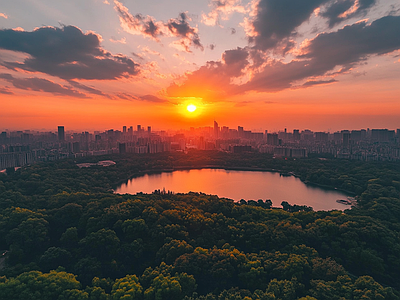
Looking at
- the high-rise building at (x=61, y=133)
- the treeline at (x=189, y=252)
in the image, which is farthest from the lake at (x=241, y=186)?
the high-rise building at (x=61, y=133)

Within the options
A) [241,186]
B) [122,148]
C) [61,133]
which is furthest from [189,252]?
[61,133]

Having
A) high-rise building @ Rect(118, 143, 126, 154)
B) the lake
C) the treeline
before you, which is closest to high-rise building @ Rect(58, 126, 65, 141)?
high-rise building @ Rect(118, 143, 126, 154)

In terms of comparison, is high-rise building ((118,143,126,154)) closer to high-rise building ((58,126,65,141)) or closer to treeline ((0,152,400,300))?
→ high-rise building ((58,126,65,141))

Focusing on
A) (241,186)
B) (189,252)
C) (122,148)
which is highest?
(122,148)

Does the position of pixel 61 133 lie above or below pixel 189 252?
above

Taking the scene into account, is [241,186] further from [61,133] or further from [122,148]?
[61,133]

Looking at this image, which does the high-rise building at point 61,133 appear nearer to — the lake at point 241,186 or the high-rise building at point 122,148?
the high-rise building at point 122,148
